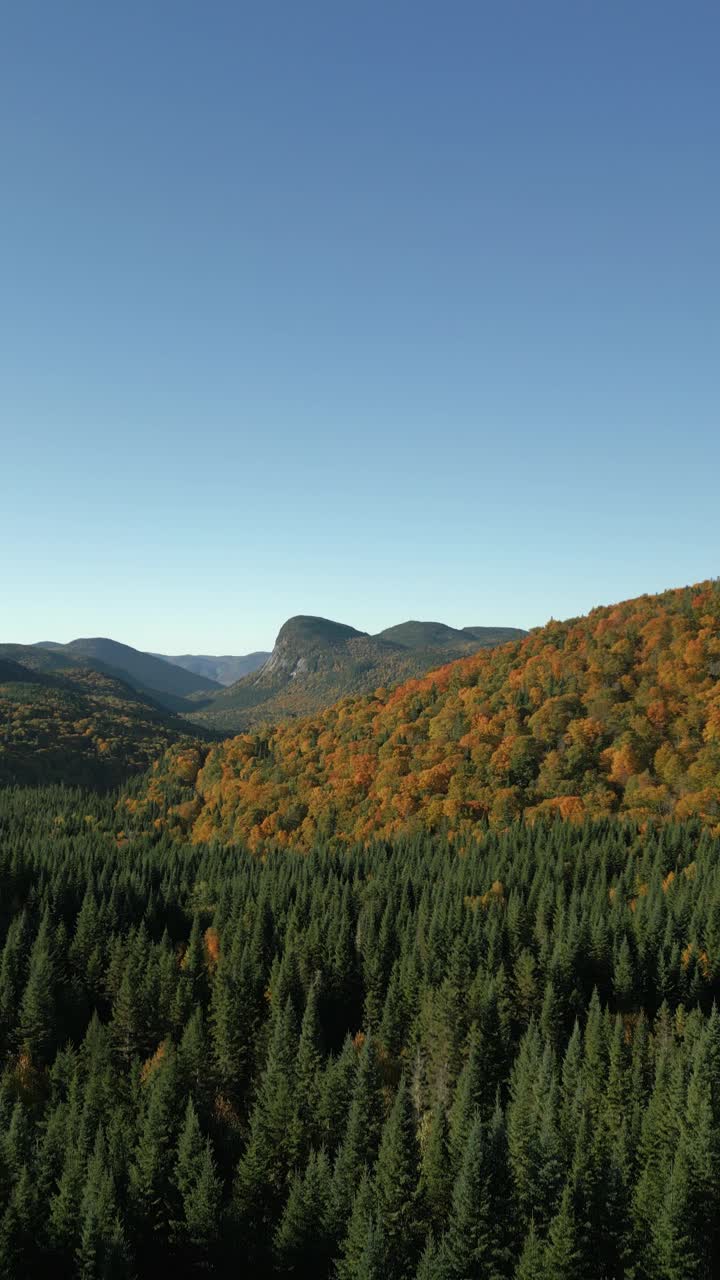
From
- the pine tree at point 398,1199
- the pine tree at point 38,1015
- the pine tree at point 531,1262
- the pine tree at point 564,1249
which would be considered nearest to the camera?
the pine tree at point 564,1249

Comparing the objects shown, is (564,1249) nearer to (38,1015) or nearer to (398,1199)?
(398,1199)

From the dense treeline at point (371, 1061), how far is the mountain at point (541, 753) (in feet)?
55.1

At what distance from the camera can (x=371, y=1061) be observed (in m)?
64.3

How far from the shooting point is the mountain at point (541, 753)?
14225 cm

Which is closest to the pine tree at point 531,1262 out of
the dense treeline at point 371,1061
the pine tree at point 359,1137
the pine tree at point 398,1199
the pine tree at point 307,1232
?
the dense treeline at point 371,1061

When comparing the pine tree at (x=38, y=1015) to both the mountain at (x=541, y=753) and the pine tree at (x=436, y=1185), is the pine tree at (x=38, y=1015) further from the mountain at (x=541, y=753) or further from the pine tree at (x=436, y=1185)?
the mountain at (x=541, y=753)

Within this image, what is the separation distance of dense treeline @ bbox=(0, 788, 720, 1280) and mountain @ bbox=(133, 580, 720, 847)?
16.8 metres

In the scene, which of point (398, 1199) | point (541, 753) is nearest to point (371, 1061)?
point (398, 1199)

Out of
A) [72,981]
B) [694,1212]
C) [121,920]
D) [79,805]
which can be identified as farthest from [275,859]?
[694,1212]

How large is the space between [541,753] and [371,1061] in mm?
100646

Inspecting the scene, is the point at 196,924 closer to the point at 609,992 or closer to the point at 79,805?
the point at 609,992

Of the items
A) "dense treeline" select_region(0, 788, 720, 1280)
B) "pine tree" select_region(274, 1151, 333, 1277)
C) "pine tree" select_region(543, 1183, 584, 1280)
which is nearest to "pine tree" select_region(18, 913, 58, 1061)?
"dense treeline" select_region(0, 788, 720, 1280)

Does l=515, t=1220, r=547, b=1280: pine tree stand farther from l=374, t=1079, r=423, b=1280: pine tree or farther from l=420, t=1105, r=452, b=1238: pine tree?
l=420, t=1105, r=452, b=1238: pine tree

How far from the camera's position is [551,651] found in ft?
634
